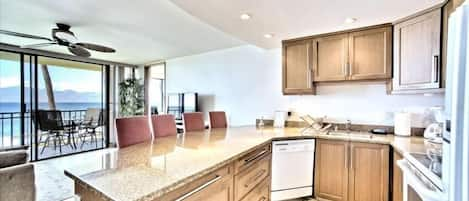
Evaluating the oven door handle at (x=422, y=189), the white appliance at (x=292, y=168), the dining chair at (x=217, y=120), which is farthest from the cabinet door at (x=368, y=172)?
the dining chair at (x=217, y=120)

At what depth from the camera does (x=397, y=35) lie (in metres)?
2.53

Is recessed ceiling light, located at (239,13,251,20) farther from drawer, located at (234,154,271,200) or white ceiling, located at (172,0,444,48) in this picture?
drawer, located at (234,154,271,200)

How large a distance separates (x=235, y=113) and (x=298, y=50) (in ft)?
5.83

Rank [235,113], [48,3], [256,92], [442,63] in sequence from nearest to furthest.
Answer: [442,63] < [48,3] < [256,92] < [235,113]

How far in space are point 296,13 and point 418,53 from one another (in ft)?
4.33

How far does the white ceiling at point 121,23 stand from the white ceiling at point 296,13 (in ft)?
1.92

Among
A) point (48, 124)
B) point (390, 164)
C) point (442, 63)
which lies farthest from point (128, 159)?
point (48, 124)

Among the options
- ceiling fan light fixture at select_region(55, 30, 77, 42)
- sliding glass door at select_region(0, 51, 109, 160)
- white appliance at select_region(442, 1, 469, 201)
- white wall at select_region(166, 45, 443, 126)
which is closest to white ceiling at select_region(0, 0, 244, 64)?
ceiling fan light fixture at select_region(55, 30, 77, 42)

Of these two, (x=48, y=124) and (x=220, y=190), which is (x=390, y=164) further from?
(x=48, y=124)

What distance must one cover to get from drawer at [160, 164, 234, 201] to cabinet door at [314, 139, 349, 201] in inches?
59.5

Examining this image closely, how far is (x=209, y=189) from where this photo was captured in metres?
1.42

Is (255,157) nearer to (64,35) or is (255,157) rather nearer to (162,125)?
(162,125)

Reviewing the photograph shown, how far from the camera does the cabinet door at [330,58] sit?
2.94 metres

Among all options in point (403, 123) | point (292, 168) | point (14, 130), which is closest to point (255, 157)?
point (292, 168)
